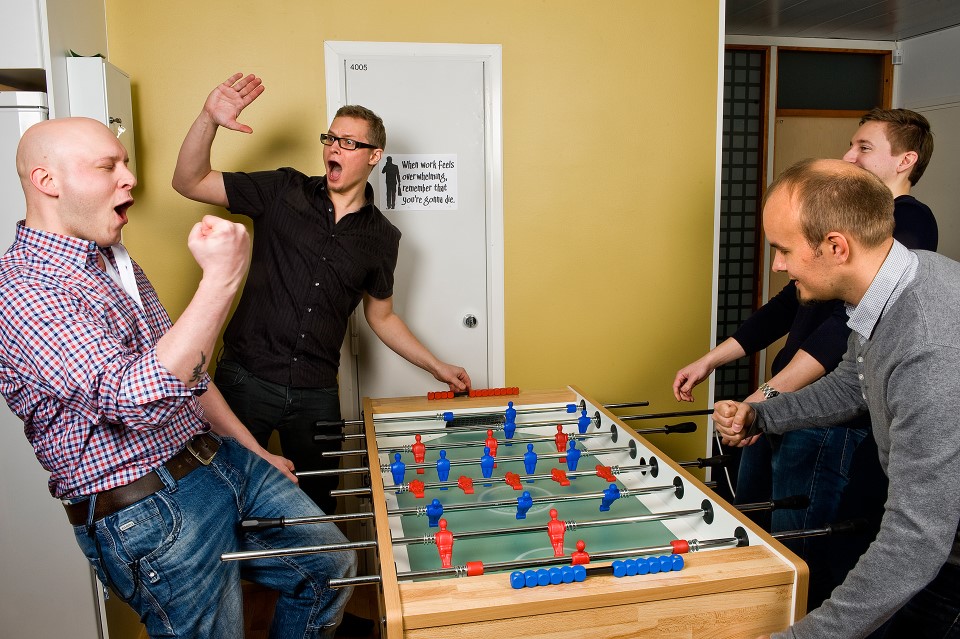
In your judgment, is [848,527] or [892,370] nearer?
[892,370]

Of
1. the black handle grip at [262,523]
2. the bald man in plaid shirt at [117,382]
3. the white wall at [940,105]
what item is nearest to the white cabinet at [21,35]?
the bald man in plaid shirt at [117,382]

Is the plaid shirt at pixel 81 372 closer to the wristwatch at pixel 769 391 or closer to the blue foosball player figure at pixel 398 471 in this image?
the blue foosball player figure at pixel 398 471

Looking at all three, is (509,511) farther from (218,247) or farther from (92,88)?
(92,88)

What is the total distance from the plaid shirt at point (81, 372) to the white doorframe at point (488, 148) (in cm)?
144

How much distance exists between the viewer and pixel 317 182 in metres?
2.53

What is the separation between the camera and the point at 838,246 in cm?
131

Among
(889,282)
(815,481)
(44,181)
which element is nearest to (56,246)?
(44,181)

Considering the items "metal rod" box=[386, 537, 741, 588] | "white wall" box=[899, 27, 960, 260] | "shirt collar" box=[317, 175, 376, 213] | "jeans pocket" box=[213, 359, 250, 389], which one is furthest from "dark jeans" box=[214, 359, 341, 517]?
"white wall" box=[899, 27, 960, 260]

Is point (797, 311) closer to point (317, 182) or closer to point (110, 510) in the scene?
point (317, 182)

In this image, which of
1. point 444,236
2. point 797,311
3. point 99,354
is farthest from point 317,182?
point 797,311

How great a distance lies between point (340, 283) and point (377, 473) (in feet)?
3.10

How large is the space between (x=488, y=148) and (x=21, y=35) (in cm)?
162

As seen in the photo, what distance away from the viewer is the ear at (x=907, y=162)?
2.11m

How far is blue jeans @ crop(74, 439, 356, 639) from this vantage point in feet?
4.77
